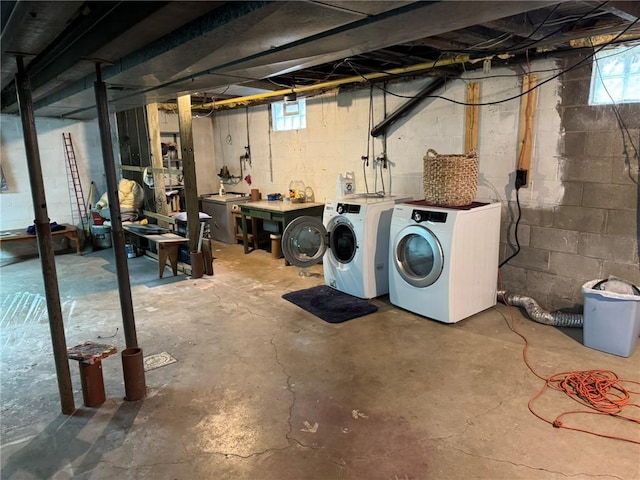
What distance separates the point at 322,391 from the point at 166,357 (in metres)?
1.23

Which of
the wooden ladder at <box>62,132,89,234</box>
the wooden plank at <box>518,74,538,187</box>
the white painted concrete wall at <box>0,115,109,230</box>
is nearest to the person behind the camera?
the wooden plank at <box>518,74,538,187</box>

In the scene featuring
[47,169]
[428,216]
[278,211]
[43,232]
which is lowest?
[278,211]

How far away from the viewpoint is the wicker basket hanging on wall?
11.4 feet

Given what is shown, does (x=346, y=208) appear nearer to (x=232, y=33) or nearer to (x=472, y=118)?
(x=472, y=118)

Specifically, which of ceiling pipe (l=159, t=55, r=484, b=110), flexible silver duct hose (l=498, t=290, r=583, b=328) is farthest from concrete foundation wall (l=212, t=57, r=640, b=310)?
ceiling pipe (l=159, t=55, r=484, b=110)

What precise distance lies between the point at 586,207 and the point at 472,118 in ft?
4.07

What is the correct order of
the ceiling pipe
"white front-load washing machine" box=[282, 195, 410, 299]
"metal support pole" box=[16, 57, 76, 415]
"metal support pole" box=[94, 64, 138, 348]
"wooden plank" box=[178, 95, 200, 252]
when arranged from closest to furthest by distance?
1. "metal support pole" box=[16, 57, 76, 415]
2. "metal support pole" box=[94, 64, 138, 348]
3. the ceiling pipe
4. "white front-load washing machine" box=[282, 195, 410, 299]
5. "wooden plank" box=[178, 95, 200, 252]

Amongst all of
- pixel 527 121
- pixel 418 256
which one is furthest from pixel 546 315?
pixel 527 121

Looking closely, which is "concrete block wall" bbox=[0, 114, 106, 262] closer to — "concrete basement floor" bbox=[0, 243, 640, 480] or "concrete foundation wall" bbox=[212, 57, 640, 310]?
"concrete basement floor" bbox=[0, 243, 640, 480]

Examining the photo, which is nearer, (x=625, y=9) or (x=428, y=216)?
(x=625, y=9)

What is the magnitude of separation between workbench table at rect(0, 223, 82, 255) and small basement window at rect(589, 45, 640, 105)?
250 inches

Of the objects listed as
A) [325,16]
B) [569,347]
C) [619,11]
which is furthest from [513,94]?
[325,16]

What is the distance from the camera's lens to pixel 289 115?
6168 millimetres

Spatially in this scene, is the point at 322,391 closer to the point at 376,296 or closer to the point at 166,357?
the point at 166,357
